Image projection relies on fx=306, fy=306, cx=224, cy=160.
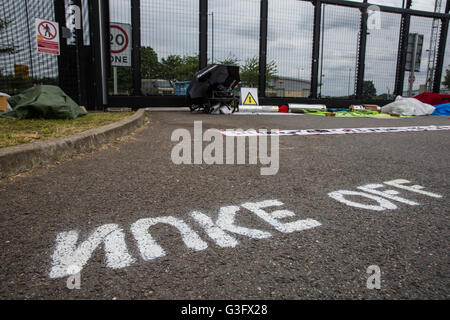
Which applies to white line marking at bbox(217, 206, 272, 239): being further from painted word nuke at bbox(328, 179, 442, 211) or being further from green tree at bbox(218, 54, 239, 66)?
green tree at bbox(218, 54, 239, 66)

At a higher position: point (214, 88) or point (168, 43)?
point (168, 43)

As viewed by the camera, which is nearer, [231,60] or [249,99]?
[231,60]

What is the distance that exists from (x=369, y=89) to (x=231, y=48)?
24.9ft

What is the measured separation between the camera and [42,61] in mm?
8062

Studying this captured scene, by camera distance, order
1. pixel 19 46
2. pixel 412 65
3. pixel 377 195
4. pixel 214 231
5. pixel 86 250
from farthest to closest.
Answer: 1. pixel 412 65
2. pixel 19 46
3. pixel 377 195
4. pixel 214 231
5. pixel 86 250

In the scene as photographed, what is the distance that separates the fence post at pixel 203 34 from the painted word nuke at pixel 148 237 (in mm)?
11006

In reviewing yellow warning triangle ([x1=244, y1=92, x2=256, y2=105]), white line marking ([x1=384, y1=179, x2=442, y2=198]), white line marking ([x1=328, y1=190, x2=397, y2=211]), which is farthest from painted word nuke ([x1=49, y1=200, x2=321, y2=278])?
yellow warning triangle ([x1=244, y1=92, x2=256, y2=105])

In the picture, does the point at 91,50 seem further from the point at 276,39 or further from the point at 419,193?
the point at 419,193

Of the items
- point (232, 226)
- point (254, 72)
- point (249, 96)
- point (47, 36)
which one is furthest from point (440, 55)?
point (232, 226)

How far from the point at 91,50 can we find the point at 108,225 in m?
9.23

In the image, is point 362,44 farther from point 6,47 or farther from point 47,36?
point 6,47

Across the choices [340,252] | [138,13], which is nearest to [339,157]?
[340,252]

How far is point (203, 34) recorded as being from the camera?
39.1 feet

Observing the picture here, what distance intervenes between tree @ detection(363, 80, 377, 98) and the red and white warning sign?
521 inches
